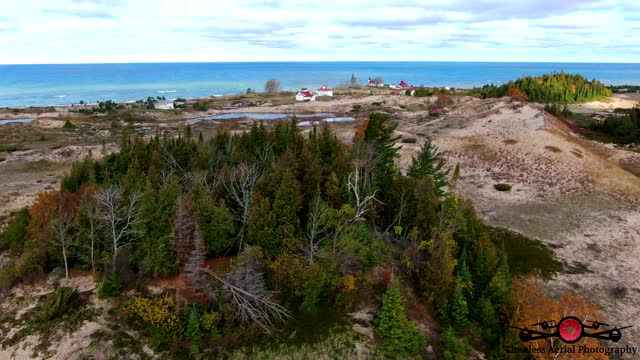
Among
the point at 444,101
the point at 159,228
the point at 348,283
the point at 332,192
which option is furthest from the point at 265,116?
the point at 348,283

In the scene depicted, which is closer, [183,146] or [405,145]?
[183,146]

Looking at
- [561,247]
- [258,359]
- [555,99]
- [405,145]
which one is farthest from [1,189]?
[555,99]

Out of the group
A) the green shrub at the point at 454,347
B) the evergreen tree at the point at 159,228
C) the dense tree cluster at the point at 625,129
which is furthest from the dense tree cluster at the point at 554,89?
the evergreen tree at the point at 159,228

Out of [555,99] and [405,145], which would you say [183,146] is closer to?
[405,145]

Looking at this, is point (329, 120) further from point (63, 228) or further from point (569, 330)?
point (569, 330)

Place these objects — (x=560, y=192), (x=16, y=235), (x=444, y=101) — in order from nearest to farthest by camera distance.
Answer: (x=16, y=235) → (x=560, y=192) → (x=444, y=101)

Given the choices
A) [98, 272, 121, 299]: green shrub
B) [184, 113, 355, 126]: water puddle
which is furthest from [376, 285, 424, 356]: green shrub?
[184, 113, 355, 126]: water puddle
